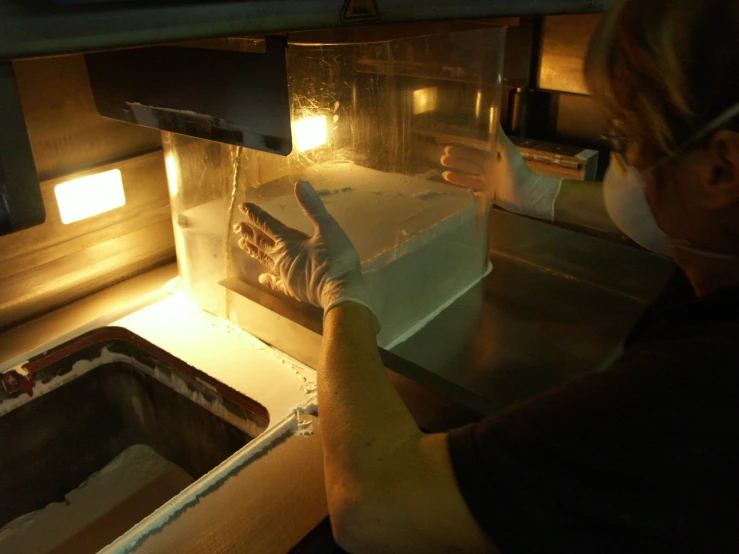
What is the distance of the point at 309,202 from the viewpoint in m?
1.02

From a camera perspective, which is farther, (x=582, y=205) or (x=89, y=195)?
(x=582, y=205)

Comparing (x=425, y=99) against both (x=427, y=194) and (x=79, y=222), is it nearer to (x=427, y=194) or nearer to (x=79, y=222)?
(x=427, y=194)

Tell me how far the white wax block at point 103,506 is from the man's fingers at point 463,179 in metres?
0.89

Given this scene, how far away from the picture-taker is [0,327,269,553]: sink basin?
1.14 metres

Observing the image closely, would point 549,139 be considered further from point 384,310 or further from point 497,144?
point 384,310

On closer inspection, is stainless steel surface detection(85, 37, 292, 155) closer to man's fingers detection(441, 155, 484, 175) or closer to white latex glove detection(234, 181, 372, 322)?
white latex glove detection(234, 181, 372, 322)

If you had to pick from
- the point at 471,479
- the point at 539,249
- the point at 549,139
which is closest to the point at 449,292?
the point at 539,249

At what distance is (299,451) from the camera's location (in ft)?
3.18

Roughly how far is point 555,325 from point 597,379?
2.60 ft

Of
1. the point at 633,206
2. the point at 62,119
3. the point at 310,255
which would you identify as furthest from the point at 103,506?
Result: the point at 633,206

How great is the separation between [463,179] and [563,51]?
637mm

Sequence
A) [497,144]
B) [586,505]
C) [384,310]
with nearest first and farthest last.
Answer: [586,505]
[384,310]
[497,144]

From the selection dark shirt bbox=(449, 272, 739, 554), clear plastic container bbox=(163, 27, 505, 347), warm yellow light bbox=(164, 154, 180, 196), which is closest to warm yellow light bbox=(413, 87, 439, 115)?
clear plastic container bbox=(163, 27, 505, 347)

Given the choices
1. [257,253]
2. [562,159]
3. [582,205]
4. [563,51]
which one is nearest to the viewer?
[257,253]
